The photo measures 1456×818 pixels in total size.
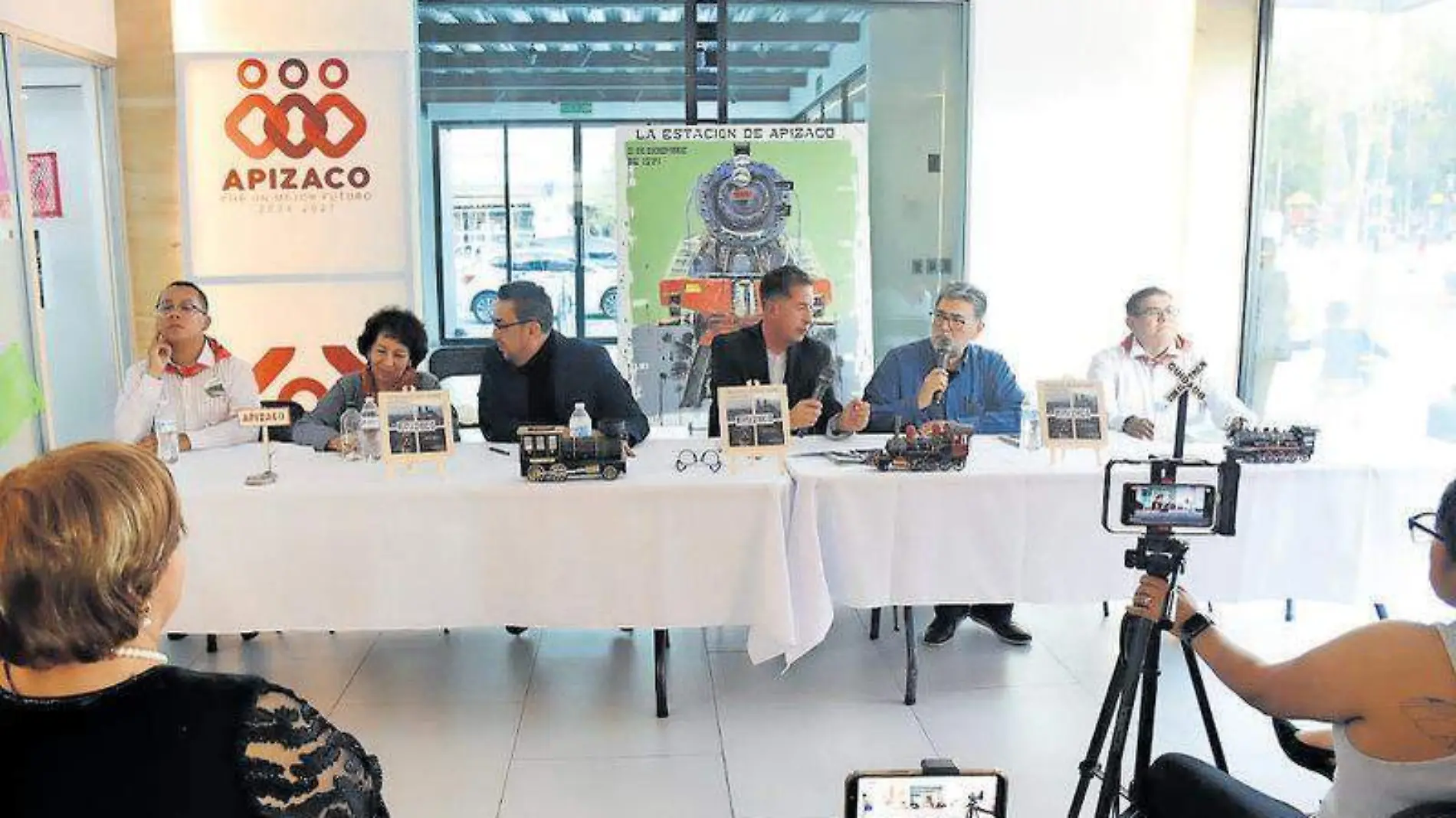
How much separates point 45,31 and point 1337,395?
5857mm

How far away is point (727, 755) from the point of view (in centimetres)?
264

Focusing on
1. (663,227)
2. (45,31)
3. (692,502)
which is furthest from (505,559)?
(45,31)

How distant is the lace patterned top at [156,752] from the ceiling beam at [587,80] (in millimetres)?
4712

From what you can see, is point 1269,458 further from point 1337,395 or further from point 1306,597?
point 1337,395

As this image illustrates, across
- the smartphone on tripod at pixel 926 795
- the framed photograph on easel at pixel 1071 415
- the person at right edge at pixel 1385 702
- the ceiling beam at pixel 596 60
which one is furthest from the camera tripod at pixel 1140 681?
the ceiling beam at pixel 596 60

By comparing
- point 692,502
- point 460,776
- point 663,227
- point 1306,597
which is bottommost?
point 460,776

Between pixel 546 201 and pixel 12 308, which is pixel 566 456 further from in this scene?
pixel 546 201

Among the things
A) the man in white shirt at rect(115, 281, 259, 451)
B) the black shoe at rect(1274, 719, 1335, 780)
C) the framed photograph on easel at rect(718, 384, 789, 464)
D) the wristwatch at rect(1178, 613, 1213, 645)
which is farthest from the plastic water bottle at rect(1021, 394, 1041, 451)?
the man in white shirt at rect(115, 281, 259, 451)

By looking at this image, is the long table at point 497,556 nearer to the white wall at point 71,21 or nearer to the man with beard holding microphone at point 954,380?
the man with beard holding microphone at point 954,380

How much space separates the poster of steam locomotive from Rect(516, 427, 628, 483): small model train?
229cm

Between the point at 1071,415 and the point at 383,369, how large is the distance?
2201mm

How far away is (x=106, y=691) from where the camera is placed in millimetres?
943

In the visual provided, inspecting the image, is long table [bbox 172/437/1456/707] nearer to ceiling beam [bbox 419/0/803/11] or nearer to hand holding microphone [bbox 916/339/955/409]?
hand holding microphone [bbox 916/339/955/409]

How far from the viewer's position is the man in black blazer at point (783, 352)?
3582 mm
